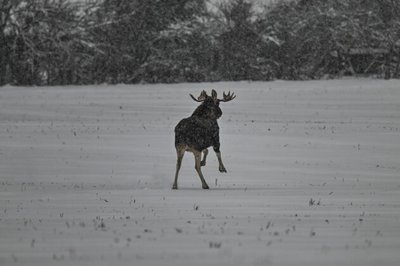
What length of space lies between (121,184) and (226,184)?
6.71 feet

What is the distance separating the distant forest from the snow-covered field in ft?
43.0

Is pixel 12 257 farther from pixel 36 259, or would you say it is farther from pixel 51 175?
pixel 51 175

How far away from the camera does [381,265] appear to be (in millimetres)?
8148

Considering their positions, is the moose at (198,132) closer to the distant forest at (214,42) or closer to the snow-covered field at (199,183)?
the snow-covered field at (199,183)

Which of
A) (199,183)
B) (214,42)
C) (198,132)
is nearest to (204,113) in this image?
(198,132)

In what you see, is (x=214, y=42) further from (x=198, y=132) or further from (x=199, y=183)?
(x=198, y=132)

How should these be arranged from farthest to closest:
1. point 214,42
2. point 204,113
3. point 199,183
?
point 214,42
point 199,183
point 204,113

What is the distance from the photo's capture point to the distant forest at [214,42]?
57.6 meters

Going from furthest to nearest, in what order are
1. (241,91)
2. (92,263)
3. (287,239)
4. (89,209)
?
(241,91), (89,209), (287,239), (92,263)

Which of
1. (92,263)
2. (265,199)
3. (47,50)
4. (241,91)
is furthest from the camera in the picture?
(47,50)

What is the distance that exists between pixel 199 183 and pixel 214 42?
152ft

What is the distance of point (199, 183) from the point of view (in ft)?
58.5

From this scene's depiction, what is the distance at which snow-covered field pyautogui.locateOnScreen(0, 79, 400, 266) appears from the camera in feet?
29.2

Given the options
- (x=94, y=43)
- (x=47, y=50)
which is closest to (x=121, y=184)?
(x=47, y=50)
